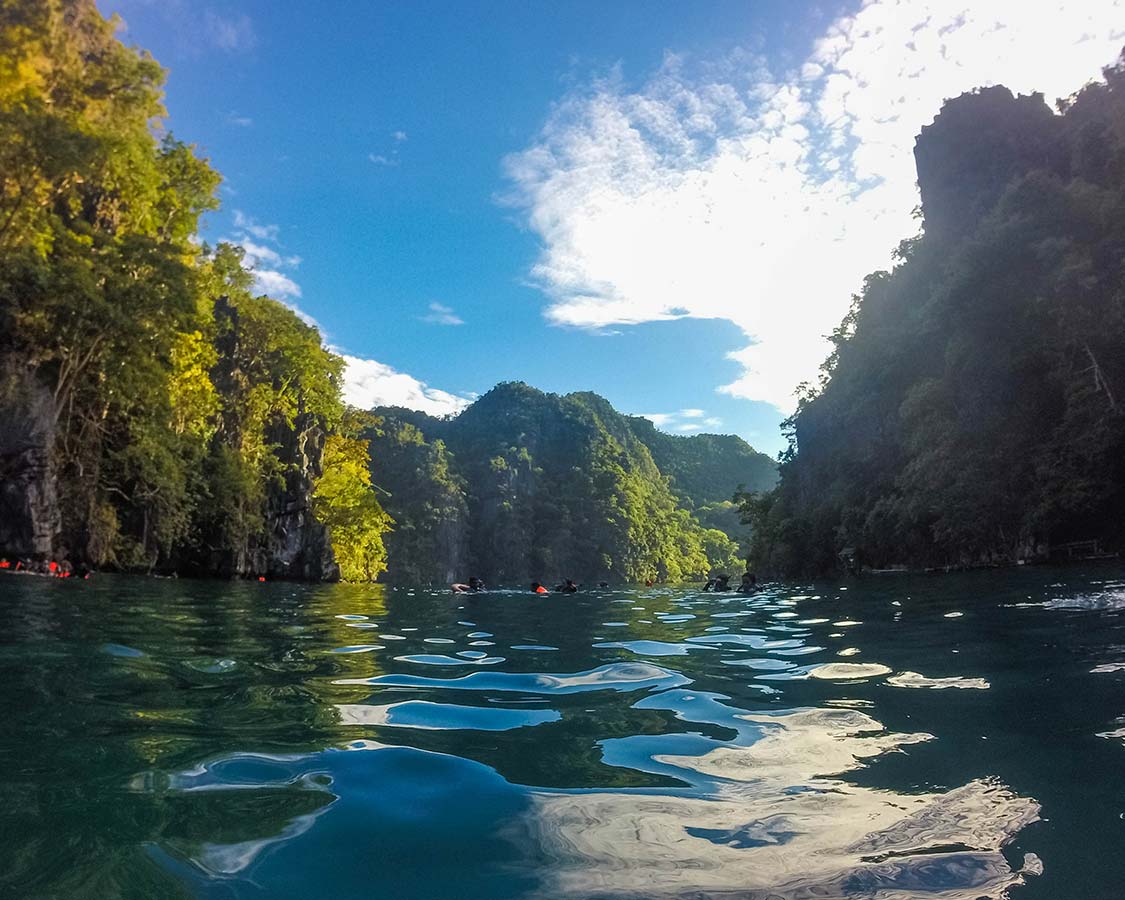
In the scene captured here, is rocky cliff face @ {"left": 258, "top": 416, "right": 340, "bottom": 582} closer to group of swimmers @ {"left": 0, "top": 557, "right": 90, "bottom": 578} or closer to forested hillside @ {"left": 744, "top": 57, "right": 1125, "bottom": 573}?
group of swimmers @ {"left": 0, "top": 557, "right": 90, "bottom": 578}

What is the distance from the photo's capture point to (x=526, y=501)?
10862 cm

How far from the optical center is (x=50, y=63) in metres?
18.0

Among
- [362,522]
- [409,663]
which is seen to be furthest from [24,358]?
[362,522]

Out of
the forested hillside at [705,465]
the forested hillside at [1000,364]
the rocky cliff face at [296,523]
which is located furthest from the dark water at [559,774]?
the forested hillside at [705,465]

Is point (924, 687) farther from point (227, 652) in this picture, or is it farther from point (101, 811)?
point (227, 652)

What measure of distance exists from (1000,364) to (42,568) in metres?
30.9

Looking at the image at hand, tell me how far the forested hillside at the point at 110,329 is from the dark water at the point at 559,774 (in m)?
14.8

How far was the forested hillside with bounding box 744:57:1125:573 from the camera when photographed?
21.5m

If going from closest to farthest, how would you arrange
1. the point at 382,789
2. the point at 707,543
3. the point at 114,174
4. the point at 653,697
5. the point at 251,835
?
the point at 251,835
the point at 382,789
the point at 653,697
the point at 114,174
the point at 707,543

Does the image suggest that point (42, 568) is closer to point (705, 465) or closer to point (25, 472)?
point (25, 472)

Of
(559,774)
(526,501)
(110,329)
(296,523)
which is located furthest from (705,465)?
(559,774)

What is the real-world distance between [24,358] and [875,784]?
20982 millimetres

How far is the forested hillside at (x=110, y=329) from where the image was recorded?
1594 cm

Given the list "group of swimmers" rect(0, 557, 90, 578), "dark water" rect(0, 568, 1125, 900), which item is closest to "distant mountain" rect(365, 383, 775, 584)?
"group of swimmers" rect(0, 557, 90, 578)
